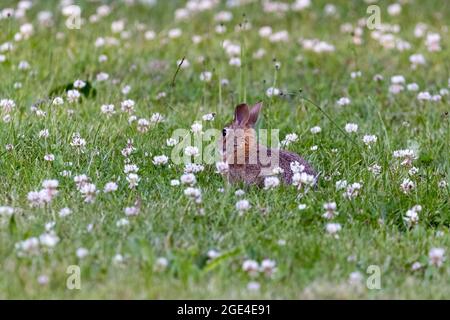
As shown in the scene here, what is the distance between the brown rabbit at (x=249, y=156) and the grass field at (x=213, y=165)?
20 cm

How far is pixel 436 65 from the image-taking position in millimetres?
8875

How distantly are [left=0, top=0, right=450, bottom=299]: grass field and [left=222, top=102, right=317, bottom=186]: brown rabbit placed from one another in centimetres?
20

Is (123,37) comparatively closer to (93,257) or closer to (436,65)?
(436,65)

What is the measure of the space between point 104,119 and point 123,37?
100 inches

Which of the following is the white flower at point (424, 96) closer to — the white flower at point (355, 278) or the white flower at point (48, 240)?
the white flower at point (355, 278)

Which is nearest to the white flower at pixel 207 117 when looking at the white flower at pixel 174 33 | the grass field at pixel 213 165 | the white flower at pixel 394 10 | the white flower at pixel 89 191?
the grass field at pixel 213 165

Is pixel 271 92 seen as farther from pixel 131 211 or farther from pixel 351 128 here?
pixel 131 211

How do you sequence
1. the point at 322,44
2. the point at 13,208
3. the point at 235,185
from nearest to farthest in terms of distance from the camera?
the point at 13,208, the point at 235,185, the point at 322,44

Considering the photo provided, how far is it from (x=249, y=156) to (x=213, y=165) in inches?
10.2

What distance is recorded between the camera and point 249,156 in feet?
19.9

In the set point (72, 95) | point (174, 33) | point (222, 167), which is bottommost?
point (222, 167)

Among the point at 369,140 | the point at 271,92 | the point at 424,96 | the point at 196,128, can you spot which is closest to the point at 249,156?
the point at 196,128

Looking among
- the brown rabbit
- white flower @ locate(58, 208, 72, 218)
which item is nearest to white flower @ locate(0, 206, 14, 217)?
white flower @ locate(58, 208, 72, 218)

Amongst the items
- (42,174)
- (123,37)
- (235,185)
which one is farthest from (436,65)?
(42,174)
